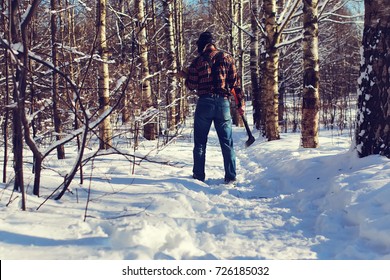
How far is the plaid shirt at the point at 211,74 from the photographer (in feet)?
16.4

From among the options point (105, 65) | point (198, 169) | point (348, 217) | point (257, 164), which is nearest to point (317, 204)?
point (348, 217)

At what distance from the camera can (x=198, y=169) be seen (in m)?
5.06

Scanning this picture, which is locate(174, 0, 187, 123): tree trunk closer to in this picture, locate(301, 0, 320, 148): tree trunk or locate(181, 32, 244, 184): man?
locate(301, 0, 320, 148): tree trunk

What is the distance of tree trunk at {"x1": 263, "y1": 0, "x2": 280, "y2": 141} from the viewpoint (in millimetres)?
9117

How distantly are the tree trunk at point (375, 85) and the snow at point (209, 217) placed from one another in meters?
0.20

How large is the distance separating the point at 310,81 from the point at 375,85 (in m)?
2.47

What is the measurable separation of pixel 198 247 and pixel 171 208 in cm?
92

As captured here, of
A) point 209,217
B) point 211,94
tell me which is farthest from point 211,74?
point 209,217

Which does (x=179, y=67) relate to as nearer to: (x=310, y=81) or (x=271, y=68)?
(x=271, y=68)

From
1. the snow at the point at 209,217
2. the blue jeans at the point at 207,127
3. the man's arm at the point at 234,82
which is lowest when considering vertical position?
the snow at the point at 209,217

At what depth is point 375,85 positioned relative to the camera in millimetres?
4379

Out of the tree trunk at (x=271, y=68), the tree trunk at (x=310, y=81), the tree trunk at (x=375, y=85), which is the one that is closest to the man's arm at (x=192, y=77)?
the tree trunk at (x=375, y=85)

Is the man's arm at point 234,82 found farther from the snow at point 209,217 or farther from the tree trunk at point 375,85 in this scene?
the tree trunk at point 375,85

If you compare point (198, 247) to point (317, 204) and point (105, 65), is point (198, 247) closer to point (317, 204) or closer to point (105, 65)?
point (317, 204)
